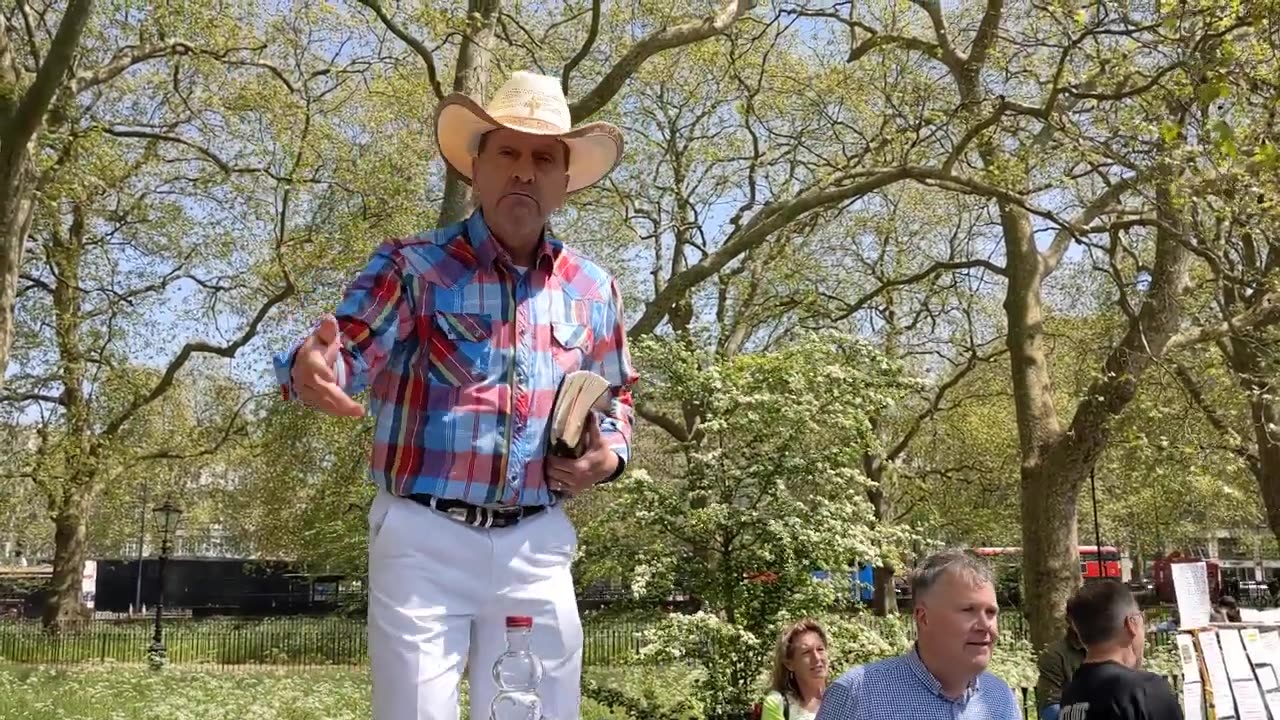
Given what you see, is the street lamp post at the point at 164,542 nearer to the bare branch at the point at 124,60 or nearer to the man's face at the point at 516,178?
the bare branch at the point at 124,60

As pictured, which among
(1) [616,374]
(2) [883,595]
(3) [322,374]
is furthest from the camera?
(2) [883,595]

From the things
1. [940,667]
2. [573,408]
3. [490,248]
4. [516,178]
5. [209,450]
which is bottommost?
[940,667]

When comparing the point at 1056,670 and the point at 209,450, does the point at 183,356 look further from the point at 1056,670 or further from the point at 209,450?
the point at 1056,670

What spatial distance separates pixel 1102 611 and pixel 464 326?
3.11m

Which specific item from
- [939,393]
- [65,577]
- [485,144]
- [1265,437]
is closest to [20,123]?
[485,144]

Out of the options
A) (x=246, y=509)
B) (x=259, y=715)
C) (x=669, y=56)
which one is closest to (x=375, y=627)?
(x=259, y=715)

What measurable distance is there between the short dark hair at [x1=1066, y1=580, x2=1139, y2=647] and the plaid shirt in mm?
2666

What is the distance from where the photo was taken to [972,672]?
9.63 feet

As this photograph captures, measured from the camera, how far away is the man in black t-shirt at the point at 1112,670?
401 cm

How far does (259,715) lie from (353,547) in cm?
1534

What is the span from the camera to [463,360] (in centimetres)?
233

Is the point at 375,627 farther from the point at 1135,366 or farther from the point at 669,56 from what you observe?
the point at 669,56

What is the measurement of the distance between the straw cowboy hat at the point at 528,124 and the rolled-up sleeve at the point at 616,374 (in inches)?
12.1

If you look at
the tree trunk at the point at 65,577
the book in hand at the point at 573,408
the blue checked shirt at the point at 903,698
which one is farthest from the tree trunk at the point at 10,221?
the tree trunk at the point at 65,577
